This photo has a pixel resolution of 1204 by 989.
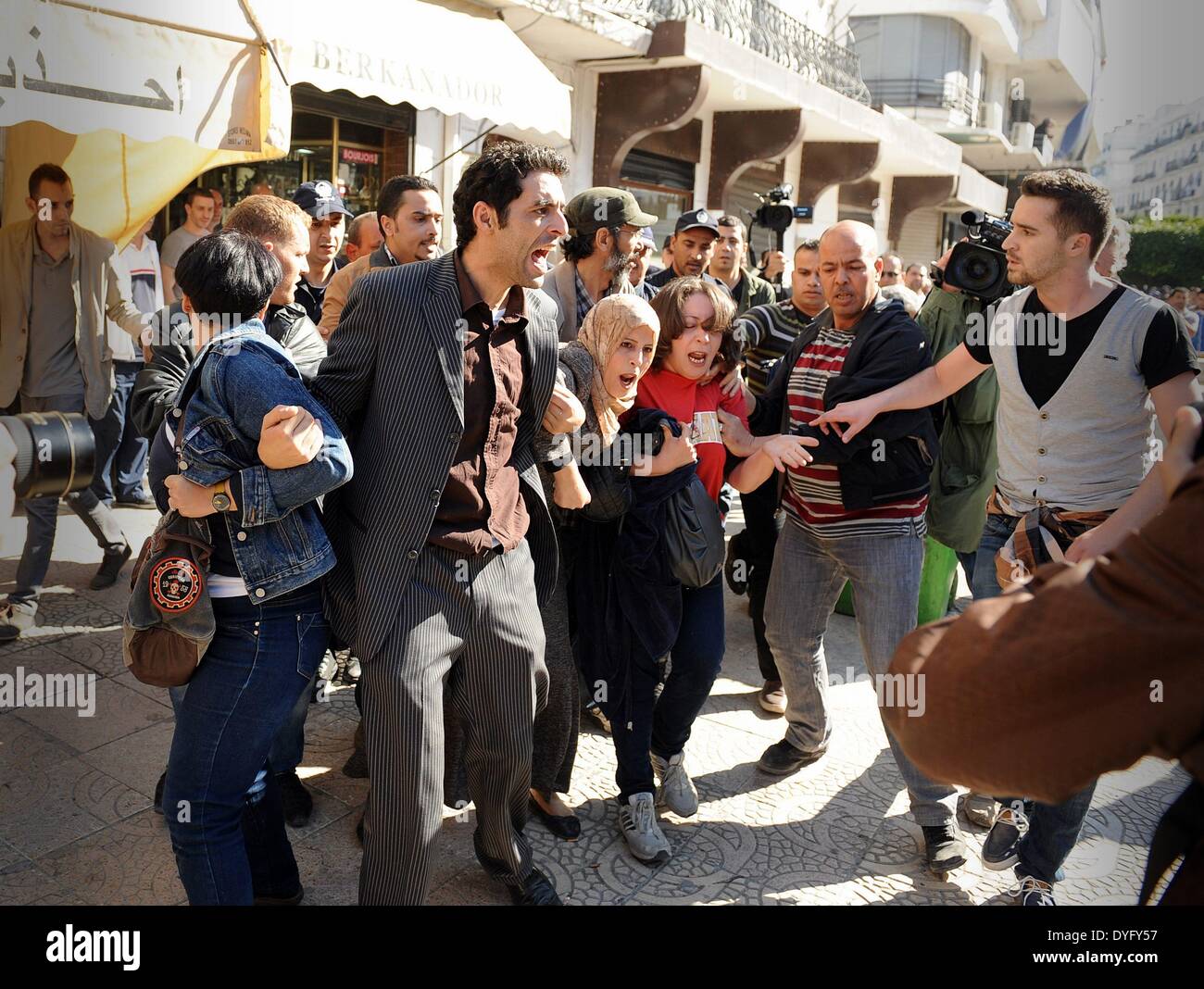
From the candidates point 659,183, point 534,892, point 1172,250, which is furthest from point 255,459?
point 659,183

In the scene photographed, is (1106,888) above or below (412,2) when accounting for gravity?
below

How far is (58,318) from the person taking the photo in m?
5.32

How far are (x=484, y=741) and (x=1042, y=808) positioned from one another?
178 cm

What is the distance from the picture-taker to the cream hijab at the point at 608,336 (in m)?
3.08

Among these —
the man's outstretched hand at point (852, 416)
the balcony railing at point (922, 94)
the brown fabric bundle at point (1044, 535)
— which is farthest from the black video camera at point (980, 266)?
the balcony railing at point (922, 94)

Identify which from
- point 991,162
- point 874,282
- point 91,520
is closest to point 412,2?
point 91,520

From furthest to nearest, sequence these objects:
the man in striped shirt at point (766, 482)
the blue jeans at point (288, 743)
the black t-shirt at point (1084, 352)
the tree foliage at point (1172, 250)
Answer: the tree foliage at point (1172, 250) < the man in striped shirt at point (766, 482) < the blue jeans at point (288, 743) < the black t-shirt at point (1084, 352)

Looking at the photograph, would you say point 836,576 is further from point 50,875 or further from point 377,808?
point 50,875

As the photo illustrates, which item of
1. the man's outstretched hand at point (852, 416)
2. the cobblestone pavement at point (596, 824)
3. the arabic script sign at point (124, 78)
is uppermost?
the arabic script sign at point (124, 78)

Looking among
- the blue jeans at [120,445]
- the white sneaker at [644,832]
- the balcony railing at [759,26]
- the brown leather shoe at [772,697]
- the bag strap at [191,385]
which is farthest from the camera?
the balcony railing at [759,26]

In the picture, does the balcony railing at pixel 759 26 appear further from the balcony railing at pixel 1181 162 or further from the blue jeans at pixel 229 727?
the blue jeans at pixel 229 727

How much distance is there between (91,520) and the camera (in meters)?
5.32

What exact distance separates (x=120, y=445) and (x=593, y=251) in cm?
445

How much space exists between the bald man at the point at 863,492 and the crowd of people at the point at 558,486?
0.01 meters
